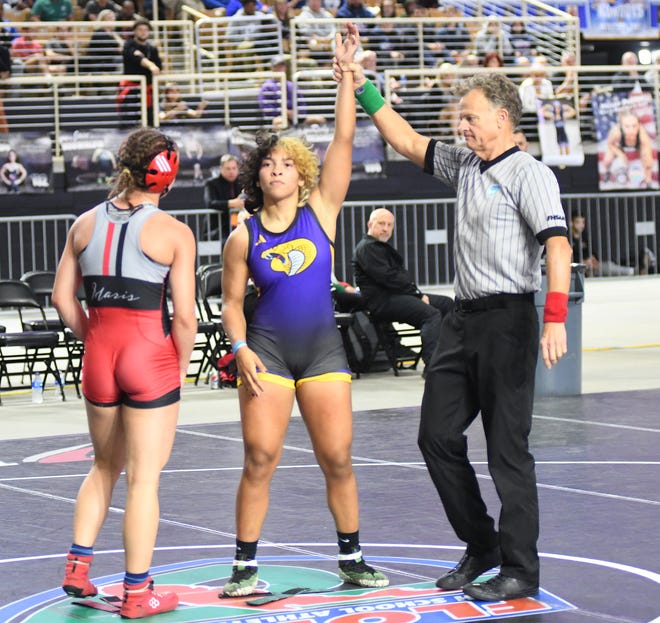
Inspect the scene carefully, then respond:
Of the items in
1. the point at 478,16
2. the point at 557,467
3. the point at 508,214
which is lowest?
the point at 557,467

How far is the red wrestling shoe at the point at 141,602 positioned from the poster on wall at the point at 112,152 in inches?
612

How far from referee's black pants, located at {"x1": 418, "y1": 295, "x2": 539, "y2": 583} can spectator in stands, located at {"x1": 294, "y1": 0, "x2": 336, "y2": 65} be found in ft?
62.6

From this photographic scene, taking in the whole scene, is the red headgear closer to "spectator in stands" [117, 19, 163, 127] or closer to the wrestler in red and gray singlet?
the wrestler in red and gray singlet

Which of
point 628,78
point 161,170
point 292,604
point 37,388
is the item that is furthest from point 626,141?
point 292,604

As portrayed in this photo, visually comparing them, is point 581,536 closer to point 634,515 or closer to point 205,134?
point 634,515

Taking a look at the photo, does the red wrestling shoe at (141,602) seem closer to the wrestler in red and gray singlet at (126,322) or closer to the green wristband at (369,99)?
the wrestler in red and gray singlet at (126,322)

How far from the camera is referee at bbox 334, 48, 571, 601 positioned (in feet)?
20.4

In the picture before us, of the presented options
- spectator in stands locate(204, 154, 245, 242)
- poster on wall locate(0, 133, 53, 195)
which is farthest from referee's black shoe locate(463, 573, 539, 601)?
poster on wall locate(0, 133, 53, 195)

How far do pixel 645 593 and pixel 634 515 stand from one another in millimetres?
1757

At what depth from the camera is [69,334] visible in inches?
558

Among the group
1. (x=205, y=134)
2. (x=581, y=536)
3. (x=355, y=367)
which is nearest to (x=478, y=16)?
(x=205, y=134)

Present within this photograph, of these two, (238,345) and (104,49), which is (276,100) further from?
(238,345)

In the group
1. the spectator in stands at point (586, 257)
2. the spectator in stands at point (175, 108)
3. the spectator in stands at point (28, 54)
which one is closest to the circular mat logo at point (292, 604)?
the spectator in stands at point (586, 257)

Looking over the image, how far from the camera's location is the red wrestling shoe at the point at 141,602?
238 inches
